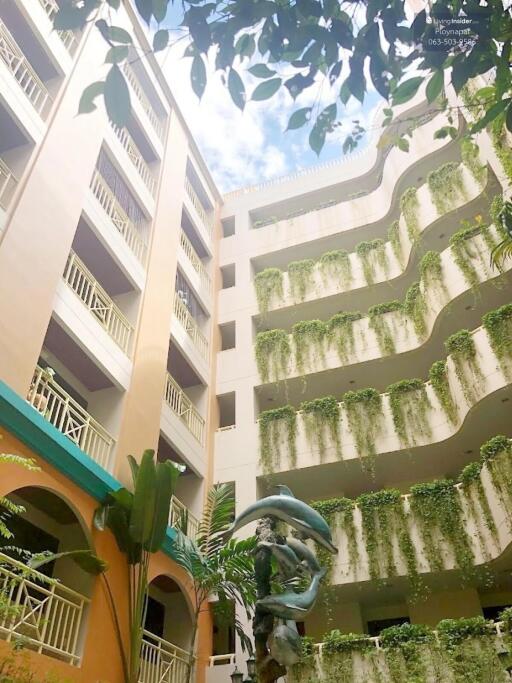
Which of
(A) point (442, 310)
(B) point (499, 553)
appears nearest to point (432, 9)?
(B) point (499, 553)

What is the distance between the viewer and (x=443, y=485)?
14164mm

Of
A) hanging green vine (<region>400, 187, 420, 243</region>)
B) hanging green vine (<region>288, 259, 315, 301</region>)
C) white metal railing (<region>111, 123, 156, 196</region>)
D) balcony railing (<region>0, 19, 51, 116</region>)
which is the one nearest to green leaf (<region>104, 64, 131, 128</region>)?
balcony railing (<region>0, 19, 51, 116</region>)

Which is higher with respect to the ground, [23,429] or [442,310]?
[442,310]

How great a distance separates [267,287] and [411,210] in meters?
5.19

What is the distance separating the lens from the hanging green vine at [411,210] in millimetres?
18062

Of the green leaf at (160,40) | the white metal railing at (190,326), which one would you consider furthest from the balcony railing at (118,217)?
the green leaf at (160,40)

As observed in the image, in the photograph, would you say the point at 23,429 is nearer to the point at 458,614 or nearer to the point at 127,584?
the point at 127,584

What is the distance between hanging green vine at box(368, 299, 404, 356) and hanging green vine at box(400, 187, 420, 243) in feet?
6.74

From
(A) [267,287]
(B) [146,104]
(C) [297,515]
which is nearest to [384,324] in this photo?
(A) [267,287]

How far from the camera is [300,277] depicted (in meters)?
20.1

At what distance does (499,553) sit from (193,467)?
25.0ft

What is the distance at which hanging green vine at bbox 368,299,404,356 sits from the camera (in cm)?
1742

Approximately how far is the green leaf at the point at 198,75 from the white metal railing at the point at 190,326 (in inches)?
568

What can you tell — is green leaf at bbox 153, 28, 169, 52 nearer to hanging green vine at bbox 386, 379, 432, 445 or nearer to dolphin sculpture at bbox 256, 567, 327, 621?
dolphin sculpture at bbox 256, 567, 327, 621
